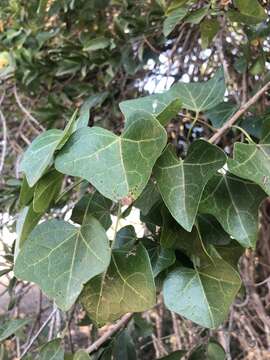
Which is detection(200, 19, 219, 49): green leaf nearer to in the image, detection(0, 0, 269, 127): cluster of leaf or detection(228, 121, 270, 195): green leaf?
detection(0, 0, 269, 127): cluster of leaf

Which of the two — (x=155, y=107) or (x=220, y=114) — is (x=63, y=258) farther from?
(x=220, y=114)

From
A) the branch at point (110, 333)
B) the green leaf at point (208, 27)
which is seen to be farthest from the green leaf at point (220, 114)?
the branch at point (110, 333)

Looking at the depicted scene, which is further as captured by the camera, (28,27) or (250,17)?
(28,27)

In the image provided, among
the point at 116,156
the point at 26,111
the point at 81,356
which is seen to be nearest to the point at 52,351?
the point at 81,356

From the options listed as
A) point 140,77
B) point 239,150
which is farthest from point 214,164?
point 140,77

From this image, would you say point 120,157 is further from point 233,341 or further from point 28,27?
point 233,341

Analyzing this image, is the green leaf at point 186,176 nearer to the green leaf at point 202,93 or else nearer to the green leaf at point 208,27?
the green leaf at point 202,93
